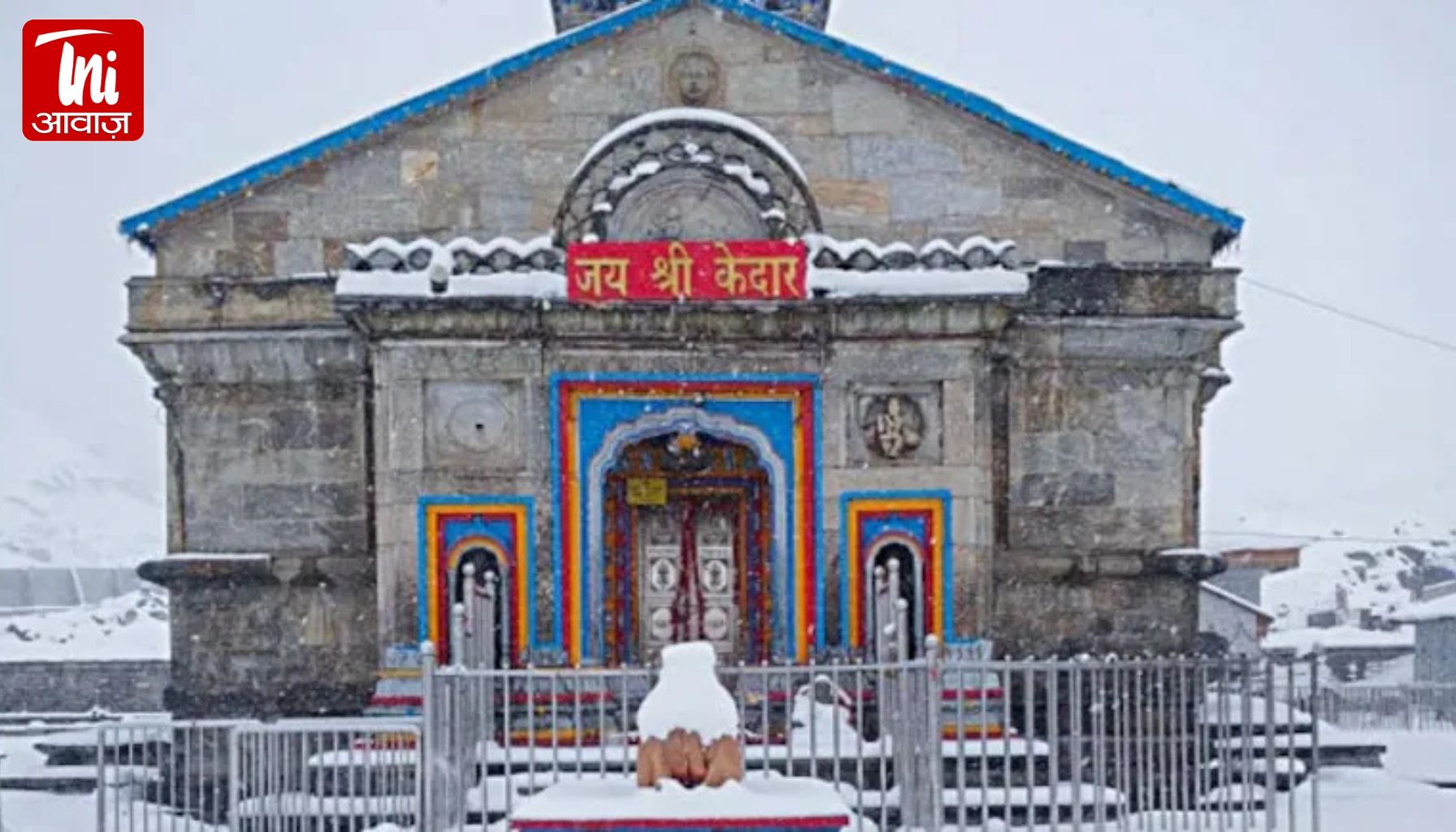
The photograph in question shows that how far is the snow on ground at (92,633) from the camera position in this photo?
34812mm

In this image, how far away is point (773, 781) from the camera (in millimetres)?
9242

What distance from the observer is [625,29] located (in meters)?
17.8

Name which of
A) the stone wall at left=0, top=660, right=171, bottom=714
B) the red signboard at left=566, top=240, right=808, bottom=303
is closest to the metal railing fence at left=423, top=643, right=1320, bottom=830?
the red signboard at left=566, top=240, right=808, bottom=303

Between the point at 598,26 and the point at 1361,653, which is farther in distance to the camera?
the point at 1361,653

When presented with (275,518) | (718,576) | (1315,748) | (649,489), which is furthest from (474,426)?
(1315,748)

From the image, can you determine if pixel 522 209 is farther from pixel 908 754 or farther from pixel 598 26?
pixel 908 754

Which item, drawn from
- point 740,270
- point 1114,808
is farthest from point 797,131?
point 1114,808

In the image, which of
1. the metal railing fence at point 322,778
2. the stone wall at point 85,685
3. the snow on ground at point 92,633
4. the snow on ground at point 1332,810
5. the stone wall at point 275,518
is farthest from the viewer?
the snow on ground at point 92,633

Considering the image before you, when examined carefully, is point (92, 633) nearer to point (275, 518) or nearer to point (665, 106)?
point (275, 518)

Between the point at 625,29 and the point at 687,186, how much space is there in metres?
1.85

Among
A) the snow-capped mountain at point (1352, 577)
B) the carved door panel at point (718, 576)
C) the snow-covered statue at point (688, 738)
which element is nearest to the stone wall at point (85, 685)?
the carved door panel at point (718, 576)

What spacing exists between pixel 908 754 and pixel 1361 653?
3307 centimetres

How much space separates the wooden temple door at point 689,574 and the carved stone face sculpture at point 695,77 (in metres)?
4.09

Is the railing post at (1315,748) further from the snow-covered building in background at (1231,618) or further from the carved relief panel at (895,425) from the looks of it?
the snow-covered building in background at (1231,618)
